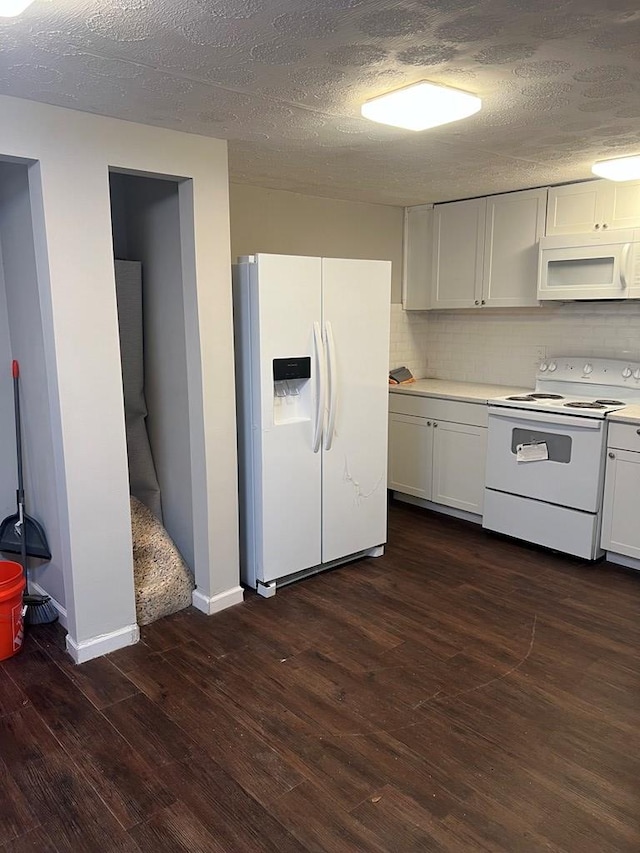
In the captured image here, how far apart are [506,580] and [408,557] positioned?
602 mm

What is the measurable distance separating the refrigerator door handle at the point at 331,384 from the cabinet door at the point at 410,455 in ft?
4.30

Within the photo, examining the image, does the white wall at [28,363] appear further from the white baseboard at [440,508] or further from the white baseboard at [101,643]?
the white baseboard at [440,508]

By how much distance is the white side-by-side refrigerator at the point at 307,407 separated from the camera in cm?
314

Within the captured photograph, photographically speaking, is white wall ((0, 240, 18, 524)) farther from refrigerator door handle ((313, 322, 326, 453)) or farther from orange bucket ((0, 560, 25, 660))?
refrigerator door handle ((313, 322, 326, 453))

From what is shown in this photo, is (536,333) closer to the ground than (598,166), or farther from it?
closer to the ground

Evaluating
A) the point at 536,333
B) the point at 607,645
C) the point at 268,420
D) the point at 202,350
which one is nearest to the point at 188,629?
the point at 268,420

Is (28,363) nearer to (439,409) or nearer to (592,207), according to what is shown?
(439,409)

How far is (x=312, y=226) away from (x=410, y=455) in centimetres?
176

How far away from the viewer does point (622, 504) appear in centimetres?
356

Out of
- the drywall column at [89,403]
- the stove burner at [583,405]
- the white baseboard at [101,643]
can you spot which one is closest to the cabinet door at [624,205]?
the stove burner at [583,405]

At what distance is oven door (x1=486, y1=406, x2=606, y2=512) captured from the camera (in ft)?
11.9

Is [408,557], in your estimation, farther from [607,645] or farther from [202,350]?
[202,350]

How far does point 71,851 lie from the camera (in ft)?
5.93

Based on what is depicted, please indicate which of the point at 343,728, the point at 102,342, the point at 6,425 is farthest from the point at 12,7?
the point at 343,728
